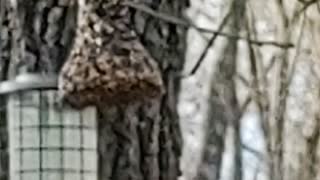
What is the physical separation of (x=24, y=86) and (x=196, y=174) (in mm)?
2963

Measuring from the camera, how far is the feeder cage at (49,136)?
1467mm

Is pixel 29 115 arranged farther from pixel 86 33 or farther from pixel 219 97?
pixel 219 97

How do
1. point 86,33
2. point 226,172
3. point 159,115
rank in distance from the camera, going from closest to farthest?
point 86,33 → point 159,115 → point 226,172

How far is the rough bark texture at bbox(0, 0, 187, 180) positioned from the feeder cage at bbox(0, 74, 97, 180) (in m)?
0.02

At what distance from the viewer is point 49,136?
147 cm

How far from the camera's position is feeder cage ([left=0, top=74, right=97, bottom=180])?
4.81 ft

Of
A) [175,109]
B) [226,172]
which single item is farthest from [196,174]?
[175,109]

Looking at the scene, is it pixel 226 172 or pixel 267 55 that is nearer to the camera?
pixel 267 55

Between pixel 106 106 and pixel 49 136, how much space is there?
0.29 ft

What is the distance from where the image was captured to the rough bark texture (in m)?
1.48

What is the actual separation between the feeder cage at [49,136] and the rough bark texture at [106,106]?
19 mm

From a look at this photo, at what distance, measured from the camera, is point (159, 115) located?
1.55m

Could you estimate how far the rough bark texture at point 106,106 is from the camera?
4.85ft

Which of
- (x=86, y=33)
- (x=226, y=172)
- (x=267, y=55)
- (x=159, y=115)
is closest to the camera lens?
(x=86, y=33)
